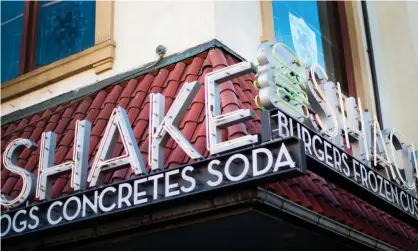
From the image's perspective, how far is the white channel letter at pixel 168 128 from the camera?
5758 mm

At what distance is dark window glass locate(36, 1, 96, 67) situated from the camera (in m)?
8.79

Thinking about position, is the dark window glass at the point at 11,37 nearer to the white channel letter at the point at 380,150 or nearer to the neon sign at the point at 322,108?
the neon sign at the point at 322,108

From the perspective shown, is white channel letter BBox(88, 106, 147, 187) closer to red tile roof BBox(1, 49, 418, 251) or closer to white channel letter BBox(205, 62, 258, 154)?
red tile roof BBox(1, 49, 418, 251)

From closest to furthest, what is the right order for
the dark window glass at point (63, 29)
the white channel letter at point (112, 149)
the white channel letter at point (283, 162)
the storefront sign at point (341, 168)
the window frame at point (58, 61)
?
1. the white channel letter at point (283, 162)
2. the storefront sign at point (341, 168)
3. the white channel letter at point (112, 149)
4. the window frame at point (58, 61)
5. the dark window glass at point (63, 29)

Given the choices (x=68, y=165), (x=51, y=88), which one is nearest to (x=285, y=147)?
(x=68, y=165)

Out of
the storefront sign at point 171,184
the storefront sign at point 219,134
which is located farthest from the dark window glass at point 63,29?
the storefront sign at point 171,184

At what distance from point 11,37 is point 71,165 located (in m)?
4.18

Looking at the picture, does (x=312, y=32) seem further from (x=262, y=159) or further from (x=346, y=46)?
(x=262, y=159)

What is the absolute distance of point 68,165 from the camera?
627 centimetres

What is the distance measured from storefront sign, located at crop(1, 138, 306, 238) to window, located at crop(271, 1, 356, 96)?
3.30 m

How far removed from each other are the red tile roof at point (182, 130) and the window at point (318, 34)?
5.52 feet

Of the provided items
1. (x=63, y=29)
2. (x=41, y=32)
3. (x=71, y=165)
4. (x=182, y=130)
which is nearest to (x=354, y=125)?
(x=182, y=130)

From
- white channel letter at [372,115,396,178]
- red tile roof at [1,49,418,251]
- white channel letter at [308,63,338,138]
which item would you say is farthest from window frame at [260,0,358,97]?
white channel letter at [308,63,338,138]

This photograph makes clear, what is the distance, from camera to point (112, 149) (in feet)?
20.3
